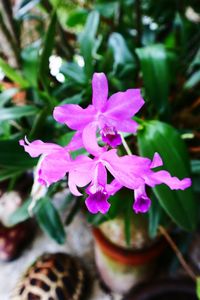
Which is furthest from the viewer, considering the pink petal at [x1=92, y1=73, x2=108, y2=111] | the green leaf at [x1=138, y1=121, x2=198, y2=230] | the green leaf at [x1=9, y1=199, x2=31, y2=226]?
the green leaf at [x1=9, y1=199, x2=31, y2=226]

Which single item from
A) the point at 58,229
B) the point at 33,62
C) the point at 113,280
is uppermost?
the point at 33,62

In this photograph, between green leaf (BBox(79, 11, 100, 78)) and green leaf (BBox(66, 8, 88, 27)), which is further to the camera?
green leaf (BBox(66, 8, 88, 27))

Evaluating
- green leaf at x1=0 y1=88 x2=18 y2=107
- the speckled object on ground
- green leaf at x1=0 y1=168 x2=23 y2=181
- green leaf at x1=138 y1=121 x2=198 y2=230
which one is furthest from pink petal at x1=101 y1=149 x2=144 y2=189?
the speckled object on ground

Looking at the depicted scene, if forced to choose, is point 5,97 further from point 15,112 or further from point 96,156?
point 96,156

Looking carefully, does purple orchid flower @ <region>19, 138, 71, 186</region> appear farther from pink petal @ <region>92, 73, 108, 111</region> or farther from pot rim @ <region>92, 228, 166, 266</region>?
pot rim @ <region>92, 228, 166, 266</region>

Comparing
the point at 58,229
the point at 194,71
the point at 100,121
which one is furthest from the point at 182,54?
the point at 100,121

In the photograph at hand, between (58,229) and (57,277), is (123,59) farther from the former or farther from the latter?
(57,277)

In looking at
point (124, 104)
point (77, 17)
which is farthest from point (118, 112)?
point (77, 17)

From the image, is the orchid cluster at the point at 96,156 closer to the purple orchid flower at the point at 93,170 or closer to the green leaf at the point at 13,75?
the purple orchid flower at the point at 93,170
